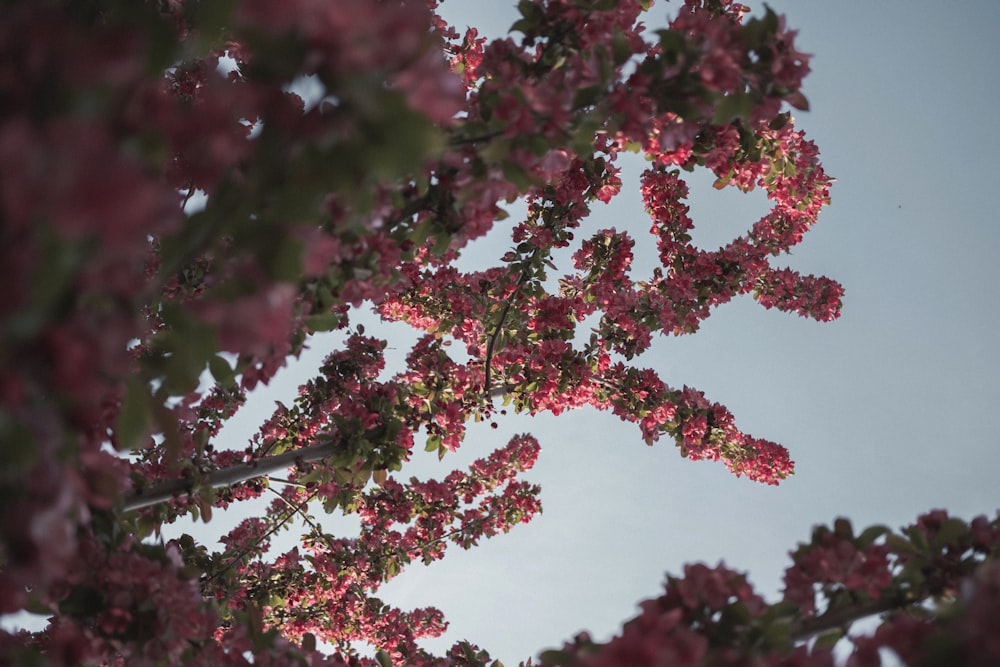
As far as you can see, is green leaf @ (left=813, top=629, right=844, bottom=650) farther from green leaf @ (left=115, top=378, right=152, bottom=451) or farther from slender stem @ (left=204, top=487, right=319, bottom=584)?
slender stem @ (left=204, top=487, right=319, bottom=584)

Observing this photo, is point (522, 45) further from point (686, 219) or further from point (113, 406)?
point (686, 219)

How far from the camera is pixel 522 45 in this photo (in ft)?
8.37

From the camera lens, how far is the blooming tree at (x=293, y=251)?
3.18 feet

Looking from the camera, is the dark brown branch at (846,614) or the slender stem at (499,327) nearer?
the dark brown branch at (846,614)

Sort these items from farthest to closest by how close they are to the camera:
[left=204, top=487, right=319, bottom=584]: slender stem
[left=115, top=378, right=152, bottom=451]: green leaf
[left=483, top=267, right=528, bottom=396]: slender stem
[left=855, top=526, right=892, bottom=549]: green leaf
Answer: [left=483, top=267, right=528, bottom=396]: slender stem
[left=204, top=487, right=319, bottom=584]: slender stem
[left=855, top=526, right=892, bottom=549]: green leaf
[left=115, top=378, right=152, bottom=451]: green leaf

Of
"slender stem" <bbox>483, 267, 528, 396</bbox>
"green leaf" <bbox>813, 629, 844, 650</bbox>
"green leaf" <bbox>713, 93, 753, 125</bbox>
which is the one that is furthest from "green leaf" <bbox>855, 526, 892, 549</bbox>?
"slender stem" <bbox>483, 267, 528, 396</bbox>

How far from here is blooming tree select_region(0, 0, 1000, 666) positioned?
968 millimetres

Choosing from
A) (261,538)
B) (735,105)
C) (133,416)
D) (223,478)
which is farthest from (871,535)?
(261,538)

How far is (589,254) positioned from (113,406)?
3974mm

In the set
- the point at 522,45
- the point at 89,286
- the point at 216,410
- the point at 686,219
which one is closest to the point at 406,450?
the point at 216,410

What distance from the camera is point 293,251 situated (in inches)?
43.2

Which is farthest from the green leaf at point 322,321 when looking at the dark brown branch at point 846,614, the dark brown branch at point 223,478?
the dark brown branch at point 846,614

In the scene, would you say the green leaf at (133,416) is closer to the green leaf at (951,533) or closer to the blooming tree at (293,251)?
the blooming tree at (293,251)

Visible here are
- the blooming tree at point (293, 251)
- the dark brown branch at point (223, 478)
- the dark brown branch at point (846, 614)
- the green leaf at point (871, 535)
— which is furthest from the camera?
the dark brown branch at point (223, 478)
